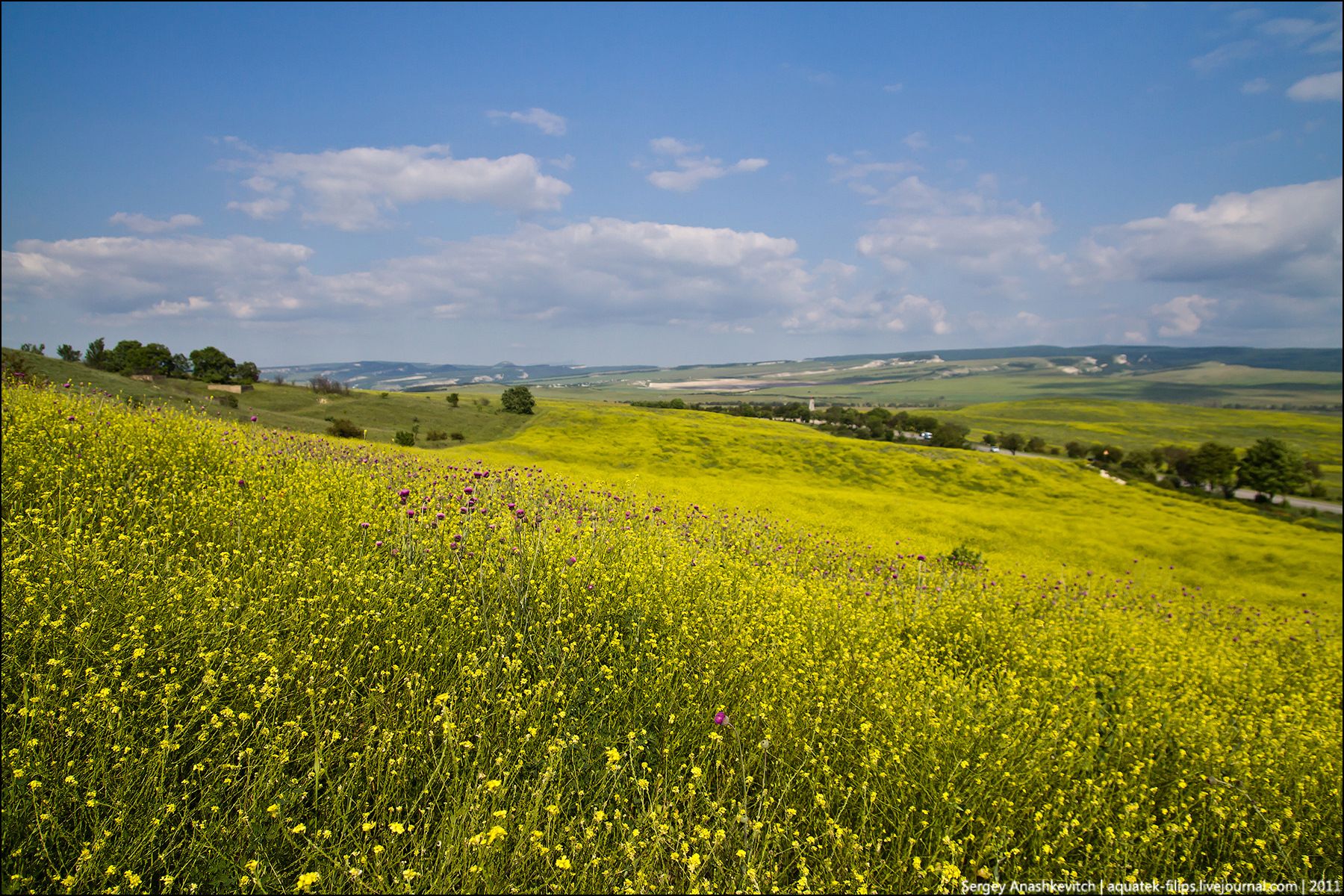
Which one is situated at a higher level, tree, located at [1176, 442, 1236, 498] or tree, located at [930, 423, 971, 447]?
tree, located at [930, 423, 971, 447]

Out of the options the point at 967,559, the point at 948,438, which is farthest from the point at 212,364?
the point at 948,438

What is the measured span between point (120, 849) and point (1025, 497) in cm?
5363

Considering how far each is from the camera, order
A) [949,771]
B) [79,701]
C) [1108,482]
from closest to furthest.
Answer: [79,701] → [949,771] → [1108,482]

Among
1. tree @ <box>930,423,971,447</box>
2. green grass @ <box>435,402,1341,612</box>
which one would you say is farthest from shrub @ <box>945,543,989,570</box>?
tree @ <box>930,423,971,447</box>

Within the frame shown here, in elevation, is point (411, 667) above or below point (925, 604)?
above

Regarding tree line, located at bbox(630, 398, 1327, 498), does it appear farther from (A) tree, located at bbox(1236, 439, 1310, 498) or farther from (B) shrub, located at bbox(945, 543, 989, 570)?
(B) shrub, located at bbox(945, 543, 989, 570)

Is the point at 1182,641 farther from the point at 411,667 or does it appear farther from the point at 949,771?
the point at 411,667

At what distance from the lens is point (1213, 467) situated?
72.1 meters

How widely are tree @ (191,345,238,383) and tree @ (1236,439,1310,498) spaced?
109533 mm

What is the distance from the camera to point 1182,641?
12.6m

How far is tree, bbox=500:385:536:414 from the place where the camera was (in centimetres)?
6028

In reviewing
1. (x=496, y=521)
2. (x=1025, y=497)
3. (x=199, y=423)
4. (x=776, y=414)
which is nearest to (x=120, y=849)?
(x=496, y=521)

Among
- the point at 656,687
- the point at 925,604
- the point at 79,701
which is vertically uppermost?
the point at 79,701

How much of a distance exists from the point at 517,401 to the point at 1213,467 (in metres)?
83.1
